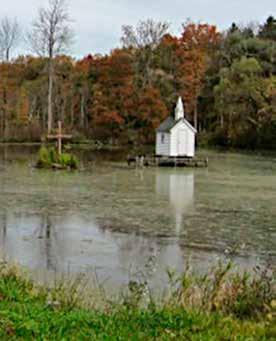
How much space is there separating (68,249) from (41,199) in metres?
6.59

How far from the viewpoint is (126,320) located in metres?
4.67

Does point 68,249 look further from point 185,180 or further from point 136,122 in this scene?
point 136,122

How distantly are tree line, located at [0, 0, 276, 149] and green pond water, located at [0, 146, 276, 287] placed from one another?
91.7 ft

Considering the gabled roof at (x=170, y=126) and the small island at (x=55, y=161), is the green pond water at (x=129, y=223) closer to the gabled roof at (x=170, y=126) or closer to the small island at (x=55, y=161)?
the small island at (x=55, y=161)

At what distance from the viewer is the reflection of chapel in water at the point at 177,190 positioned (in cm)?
1491

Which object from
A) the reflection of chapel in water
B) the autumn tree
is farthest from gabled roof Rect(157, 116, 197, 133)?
the autumn tree

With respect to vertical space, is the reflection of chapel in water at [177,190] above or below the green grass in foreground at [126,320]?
below

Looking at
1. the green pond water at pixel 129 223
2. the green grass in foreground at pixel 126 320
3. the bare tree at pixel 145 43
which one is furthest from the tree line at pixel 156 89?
the green grass in foreground at pixel 126 320

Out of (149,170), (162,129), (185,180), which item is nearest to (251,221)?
(185,180)

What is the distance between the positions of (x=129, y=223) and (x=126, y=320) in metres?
8.08

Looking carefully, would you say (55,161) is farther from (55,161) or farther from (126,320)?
(126,320)

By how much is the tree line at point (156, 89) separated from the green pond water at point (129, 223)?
2794 centimetres

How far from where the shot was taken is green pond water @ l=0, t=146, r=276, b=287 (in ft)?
30.4

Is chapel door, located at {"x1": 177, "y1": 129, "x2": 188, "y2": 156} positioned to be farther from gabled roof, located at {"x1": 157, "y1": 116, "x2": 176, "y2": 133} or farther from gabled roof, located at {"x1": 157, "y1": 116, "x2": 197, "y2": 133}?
gabled roof, located at {"x1": 157, "y1": 116, "x2": 176, "y2": 133}
